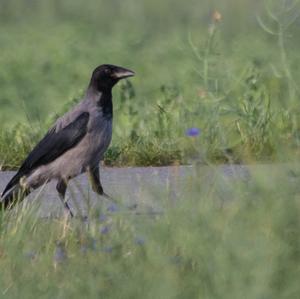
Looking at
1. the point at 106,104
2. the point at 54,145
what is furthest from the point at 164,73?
the point at 54,145

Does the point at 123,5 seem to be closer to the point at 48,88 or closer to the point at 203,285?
the point at 48,88

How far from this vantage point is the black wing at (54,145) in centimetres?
936

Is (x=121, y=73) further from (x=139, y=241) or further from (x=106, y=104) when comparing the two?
(x=139, y=241)

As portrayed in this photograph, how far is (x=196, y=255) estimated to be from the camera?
5641mm

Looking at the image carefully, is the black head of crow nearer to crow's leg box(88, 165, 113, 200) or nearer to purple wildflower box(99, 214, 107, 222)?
crow's leg box(88, 165, 113, 200)

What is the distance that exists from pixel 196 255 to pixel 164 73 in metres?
10.8

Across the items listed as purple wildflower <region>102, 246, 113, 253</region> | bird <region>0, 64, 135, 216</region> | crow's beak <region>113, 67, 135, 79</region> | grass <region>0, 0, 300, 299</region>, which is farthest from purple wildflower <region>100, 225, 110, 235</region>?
crow's beak <region>113, 67, 135, 79</region>

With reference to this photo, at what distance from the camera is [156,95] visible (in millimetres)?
15023

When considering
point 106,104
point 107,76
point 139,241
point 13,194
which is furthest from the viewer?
point 107,76

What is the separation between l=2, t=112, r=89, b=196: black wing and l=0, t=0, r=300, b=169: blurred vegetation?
0.62 metres

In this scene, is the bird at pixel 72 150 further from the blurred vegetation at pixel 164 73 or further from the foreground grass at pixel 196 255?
the foreground grass at pixel 196 255

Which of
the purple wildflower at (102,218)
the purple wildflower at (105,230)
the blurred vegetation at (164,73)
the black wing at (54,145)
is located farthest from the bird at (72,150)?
the purple wildflower at (105,230)

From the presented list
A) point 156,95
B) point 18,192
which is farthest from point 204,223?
point 156,95

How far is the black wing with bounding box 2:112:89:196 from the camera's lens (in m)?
9.36
